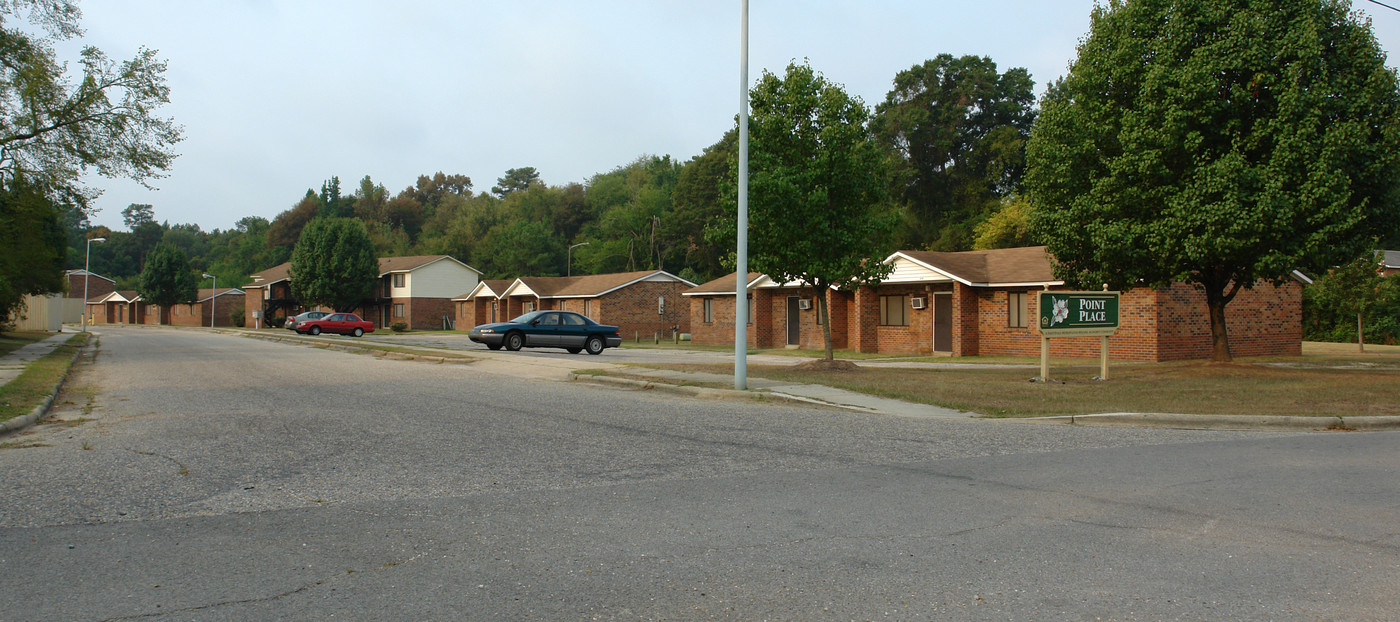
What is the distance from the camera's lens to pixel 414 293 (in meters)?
68.4

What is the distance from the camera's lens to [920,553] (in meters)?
5.37

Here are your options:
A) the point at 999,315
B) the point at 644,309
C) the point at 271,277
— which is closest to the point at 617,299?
the point at 644,309

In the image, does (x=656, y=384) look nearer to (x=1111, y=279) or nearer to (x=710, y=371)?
(x=710, y=371)

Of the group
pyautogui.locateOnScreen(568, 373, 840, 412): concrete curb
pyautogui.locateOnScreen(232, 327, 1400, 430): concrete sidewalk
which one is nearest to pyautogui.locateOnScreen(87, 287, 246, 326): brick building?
pyautogui.locateOnScreen(232, 327, 1400, 430): concrete sidewalk

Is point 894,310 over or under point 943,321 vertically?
over

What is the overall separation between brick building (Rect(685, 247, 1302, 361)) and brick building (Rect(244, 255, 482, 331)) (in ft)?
130

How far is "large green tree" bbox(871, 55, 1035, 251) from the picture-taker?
6094cm

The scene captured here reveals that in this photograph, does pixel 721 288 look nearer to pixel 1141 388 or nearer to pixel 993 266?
pixel 993 266

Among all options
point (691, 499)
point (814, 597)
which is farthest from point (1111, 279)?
point (814, 597)

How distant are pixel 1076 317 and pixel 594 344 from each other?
17555 mm

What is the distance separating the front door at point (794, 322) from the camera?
119 ft

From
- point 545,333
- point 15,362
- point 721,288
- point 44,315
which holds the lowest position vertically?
point 15,362

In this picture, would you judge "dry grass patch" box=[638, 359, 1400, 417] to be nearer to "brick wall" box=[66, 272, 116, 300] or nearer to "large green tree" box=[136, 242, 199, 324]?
"large green tree" box=[136, 242, 199, 324]

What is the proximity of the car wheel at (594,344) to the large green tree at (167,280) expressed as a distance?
71.1 meters
